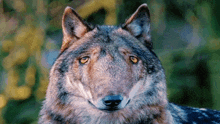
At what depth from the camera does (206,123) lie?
3.79 m

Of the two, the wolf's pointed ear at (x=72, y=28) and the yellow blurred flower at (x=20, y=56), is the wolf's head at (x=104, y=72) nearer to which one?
the wolf's pointed ear at (x=72, y=28)

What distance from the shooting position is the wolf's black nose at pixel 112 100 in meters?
2.43

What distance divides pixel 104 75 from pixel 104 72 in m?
0.04

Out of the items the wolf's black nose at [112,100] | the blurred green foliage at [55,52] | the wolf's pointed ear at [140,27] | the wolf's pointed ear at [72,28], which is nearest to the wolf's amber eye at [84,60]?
the wolf's pointed ear at [72,28]

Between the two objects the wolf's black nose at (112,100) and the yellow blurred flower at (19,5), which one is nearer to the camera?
the wolf's black nose at (112,100)

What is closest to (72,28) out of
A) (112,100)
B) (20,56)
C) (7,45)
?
(112,100)

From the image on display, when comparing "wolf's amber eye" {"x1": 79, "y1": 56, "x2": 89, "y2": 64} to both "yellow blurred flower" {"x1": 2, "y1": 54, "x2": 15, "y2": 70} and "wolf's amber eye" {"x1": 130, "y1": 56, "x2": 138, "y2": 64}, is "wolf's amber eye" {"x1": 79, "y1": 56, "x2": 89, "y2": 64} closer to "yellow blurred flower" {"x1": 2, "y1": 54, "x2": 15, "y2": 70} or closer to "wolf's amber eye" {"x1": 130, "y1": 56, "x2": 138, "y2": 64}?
"wolf's amber eye" {"x1": 130, "y1": 56, "x2": 138, "y2": 64}

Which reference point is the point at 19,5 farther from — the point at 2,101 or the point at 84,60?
the point at 84,60

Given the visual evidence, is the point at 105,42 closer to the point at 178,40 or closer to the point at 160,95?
the point at 160,95

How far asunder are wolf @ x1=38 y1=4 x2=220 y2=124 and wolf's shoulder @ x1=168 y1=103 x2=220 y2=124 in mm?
610

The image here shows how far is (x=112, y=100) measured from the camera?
243cm

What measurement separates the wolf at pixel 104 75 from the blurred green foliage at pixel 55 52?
268 centimetres

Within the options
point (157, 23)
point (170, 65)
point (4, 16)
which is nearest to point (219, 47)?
point (170, 65)

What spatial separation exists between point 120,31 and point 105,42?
0.37 meters
